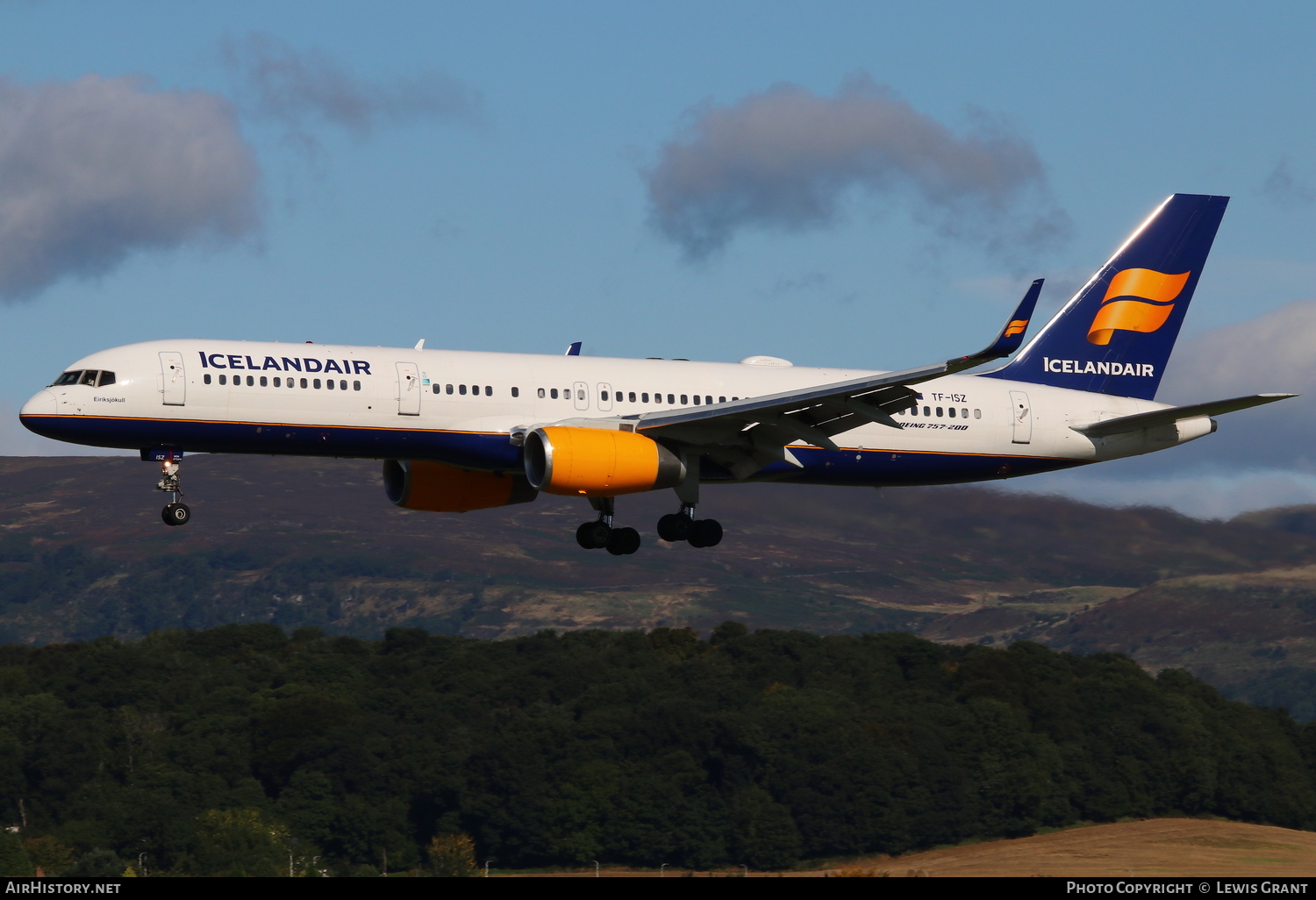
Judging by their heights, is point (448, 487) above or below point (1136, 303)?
below

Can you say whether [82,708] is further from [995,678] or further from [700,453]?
[700,453]

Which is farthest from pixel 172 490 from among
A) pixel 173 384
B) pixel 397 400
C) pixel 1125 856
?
pixel 1125 856

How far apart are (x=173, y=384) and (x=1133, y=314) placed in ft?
100

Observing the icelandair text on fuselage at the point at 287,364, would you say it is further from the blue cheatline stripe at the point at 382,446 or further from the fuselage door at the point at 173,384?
the blue cheatline stripe at the point at 382,446

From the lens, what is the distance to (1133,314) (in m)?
58.2

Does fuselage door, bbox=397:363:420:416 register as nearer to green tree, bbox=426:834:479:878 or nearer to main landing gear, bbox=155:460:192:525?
main landing gear, bbox=155:460:192:525

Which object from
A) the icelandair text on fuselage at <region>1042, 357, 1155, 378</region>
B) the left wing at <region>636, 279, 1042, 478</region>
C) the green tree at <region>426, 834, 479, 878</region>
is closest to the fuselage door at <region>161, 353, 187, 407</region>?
the left wing at <region>636, 279, 1042, 478</region>

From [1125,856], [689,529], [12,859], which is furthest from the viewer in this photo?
[1125,856]

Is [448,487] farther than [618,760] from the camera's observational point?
No

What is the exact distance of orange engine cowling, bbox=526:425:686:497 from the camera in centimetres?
4641

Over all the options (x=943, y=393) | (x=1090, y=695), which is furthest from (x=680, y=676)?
(x=943, y=393)

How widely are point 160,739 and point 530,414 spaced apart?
131352 millimetres
